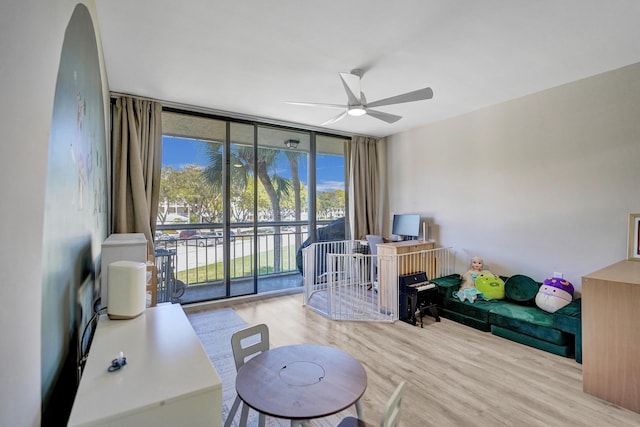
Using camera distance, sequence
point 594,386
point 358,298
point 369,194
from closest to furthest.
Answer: point 594,386 → point 358,298 → point 369,194

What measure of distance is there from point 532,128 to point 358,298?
318 centimetres

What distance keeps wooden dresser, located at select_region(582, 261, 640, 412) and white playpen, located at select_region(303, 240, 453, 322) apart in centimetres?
176

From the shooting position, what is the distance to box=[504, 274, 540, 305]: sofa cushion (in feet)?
11.2

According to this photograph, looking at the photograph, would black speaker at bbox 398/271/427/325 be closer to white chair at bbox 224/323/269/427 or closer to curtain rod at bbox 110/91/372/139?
white chair at bbox 224/323/269/427

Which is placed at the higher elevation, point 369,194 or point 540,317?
point 369,194

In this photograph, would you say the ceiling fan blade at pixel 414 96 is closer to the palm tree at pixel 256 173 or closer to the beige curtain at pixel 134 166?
the palm tree at pixel 256 173

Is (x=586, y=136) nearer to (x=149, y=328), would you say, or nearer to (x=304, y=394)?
(x=304, y=394)

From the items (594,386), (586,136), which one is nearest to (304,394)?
(594,386)

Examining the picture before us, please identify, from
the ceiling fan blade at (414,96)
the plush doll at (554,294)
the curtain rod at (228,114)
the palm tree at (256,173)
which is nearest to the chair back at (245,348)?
the ceiling fan blade at (414,96)

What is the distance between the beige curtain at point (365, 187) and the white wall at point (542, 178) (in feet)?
3.34

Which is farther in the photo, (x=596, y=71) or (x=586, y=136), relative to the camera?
(x=586, y=136)

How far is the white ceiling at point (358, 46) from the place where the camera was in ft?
6.70

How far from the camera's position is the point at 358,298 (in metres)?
4.38

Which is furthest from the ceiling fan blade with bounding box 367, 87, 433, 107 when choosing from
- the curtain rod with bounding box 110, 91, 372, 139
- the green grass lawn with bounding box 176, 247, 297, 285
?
the green grass lawn with bounding box 176, 247, 297, 285
